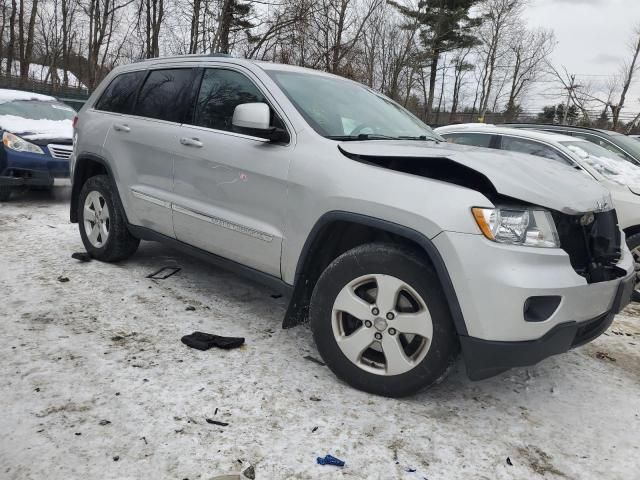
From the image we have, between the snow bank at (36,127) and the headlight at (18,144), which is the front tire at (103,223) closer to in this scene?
the headlight at (18,144)

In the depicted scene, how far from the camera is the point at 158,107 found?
4195 millimetres

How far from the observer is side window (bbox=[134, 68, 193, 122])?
4.00 metres

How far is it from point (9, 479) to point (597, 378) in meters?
3.25

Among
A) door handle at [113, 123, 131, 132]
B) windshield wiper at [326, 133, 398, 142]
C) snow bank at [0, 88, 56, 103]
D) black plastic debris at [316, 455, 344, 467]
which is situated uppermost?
windshield wiper at [326, 133, 398, 142]

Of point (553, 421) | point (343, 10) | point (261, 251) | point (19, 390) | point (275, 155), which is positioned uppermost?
point (343, 10)

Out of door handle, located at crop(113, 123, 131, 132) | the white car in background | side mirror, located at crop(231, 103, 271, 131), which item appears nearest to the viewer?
side mirror, located at crop(231, 103, 271, 131)

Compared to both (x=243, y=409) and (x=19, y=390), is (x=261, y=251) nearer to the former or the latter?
(x=243, y=409)

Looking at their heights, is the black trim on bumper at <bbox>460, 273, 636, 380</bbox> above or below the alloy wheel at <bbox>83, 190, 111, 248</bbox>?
above

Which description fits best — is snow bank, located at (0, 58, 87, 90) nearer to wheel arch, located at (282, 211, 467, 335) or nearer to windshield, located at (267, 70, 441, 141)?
windshield, located at (267, 70, 441, 141)

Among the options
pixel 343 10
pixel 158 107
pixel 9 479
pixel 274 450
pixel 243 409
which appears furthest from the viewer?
pixel 343 10

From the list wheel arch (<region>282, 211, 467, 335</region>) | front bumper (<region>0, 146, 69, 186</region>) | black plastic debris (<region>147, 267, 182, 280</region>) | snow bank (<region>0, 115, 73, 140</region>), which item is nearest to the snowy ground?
wheel arch (<region>282, 211, 467, 335</region>)

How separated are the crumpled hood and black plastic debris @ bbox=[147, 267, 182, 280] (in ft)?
7.83

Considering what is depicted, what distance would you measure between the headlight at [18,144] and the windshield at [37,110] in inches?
35.3

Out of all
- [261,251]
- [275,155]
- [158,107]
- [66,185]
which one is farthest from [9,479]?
[66,185]
